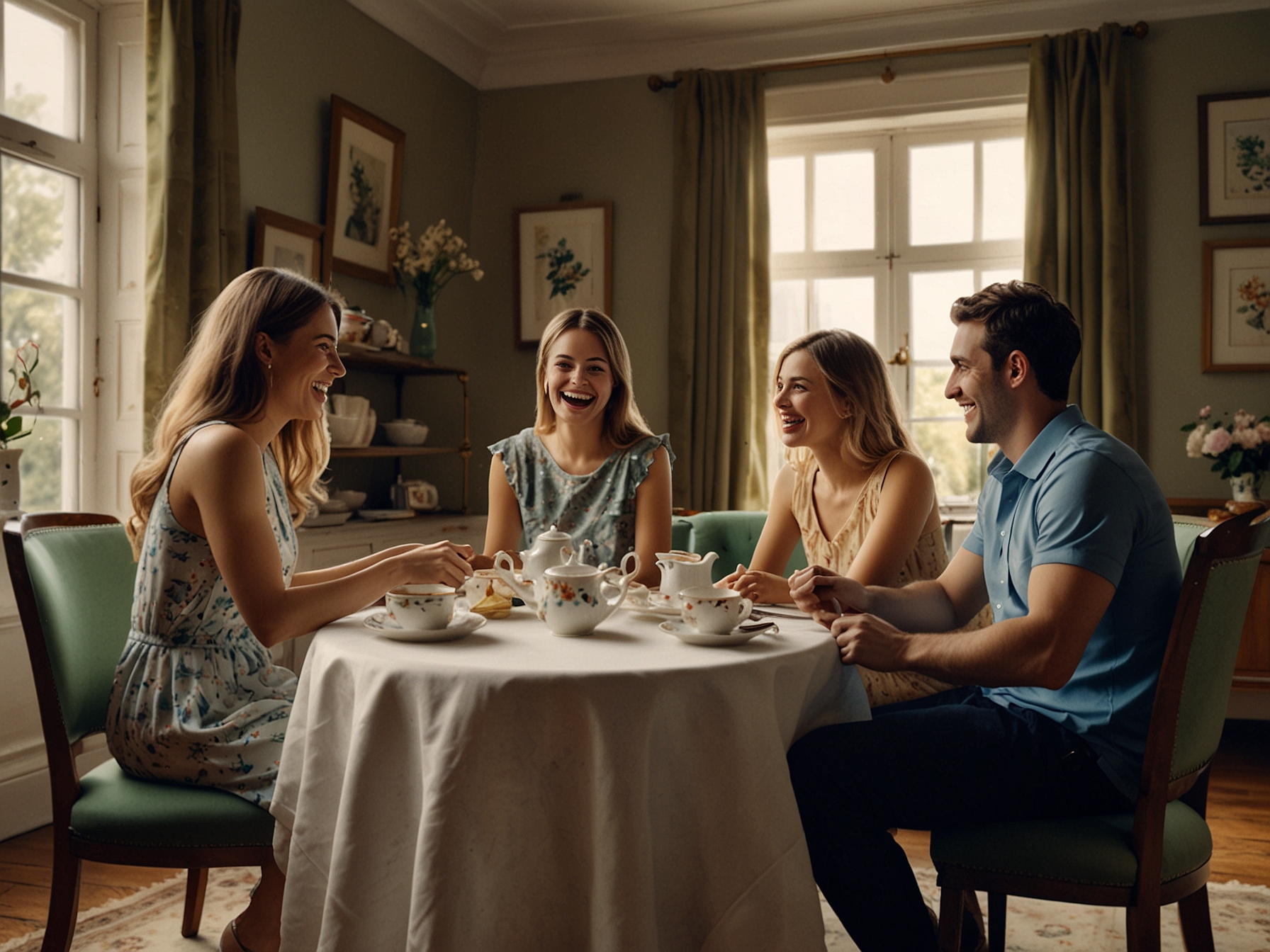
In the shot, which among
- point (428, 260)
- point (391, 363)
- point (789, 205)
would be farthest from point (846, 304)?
point (391, 363)

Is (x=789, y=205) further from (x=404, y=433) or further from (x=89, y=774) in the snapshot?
(x=89, y=774)

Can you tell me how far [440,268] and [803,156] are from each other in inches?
70.3

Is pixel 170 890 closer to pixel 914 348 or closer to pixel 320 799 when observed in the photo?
pixel 320 799

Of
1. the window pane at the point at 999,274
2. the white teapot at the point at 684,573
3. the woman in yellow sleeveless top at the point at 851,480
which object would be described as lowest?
the white teapot at the point at 684,573

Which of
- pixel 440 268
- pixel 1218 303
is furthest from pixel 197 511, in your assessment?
pixel 1218 303

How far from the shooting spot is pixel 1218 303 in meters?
3.88

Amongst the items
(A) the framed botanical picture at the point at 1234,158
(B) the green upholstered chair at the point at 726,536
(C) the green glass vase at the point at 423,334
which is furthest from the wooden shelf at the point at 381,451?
(A) the framed botanical picture at the point at 1234,158

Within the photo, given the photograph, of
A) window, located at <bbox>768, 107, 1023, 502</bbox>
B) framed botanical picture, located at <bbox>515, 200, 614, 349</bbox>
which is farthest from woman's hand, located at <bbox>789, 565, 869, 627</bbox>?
framed botanical picture, located at <bbox>515, 200, 614, 349</bbox>

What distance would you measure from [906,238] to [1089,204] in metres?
0.80

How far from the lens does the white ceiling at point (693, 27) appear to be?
399 centimetres

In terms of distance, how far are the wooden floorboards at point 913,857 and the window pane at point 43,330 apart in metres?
1.28

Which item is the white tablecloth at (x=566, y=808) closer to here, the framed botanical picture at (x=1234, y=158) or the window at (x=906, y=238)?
the window at (x=906, y=238)

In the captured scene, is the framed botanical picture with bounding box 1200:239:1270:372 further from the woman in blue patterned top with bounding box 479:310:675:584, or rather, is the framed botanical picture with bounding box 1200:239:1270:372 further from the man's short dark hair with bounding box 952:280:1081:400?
the man's short dark hair with bounding box 952:280:1081:400

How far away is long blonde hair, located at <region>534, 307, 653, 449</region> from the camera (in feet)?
8.42
